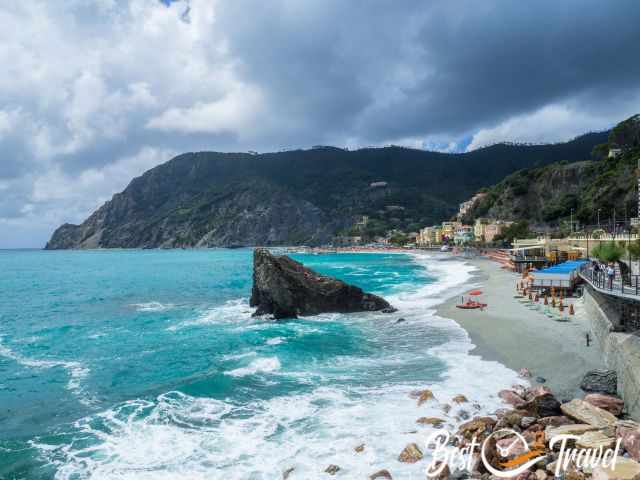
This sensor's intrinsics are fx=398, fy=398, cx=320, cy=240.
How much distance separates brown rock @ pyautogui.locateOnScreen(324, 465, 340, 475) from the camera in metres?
9.45

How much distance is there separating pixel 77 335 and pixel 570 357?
2845 centimetres

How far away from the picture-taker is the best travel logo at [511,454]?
8.56m

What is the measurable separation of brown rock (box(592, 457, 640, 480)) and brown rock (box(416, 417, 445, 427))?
408 cm

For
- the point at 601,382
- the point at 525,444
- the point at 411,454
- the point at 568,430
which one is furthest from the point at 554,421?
the point at 411,454

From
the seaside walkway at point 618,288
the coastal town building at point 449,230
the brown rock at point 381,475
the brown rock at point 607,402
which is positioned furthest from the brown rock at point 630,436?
the coastal town building at point 449,230

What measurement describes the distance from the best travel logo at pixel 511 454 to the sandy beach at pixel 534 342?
429cm

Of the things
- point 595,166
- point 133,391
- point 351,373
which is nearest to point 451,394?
point 351,373

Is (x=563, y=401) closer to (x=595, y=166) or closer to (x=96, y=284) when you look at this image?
(x=96, y=284)

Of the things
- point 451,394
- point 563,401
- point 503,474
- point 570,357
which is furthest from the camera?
point 570,357

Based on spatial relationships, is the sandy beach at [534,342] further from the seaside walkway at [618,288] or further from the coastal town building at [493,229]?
the coastal town building at [493,229]

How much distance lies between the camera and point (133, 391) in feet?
52.0

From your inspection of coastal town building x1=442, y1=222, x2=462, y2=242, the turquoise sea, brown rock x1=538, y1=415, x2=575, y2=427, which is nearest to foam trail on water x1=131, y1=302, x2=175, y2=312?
the turquoise sea

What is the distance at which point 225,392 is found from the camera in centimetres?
1530

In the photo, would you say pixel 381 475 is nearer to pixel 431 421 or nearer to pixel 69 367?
pixel 431 421
